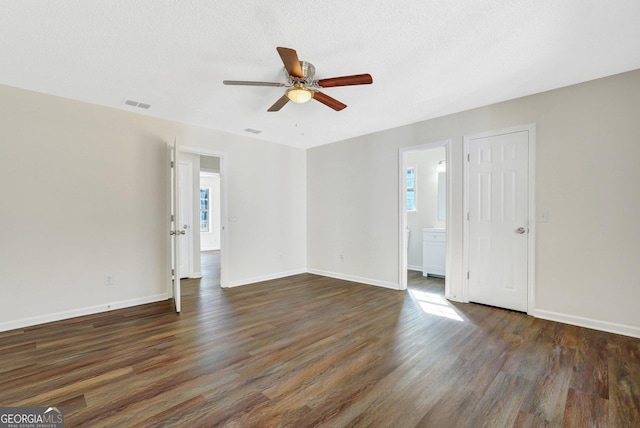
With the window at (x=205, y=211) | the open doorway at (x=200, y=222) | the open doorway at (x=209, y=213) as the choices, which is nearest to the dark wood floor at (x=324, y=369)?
the open doorway at (x=200, y=222)

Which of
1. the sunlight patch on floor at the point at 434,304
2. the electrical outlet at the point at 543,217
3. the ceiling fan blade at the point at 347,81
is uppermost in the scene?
the ceiling fan blade at the point at 347,81

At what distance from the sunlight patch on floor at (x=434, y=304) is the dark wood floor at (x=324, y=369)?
0.04 m

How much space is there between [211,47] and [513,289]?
4.25 metres

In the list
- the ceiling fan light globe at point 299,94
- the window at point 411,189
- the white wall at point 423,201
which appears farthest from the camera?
the window at point 411,189

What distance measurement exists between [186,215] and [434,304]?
4677 mm

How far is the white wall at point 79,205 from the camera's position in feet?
10.1

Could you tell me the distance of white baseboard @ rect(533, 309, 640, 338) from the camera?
2.78m

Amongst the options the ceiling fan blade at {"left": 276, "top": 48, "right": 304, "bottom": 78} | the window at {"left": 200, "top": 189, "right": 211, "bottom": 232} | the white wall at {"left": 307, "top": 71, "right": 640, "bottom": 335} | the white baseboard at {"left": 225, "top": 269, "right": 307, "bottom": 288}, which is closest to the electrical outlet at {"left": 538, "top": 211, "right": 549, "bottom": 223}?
the white wall at {"left": 307, "top": 71, "right": 640, "bottom": 335}

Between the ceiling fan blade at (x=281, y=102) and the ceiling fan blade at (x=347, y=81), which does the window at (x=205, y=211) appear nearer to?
the ceiling fan blade at (x=281, y=102)

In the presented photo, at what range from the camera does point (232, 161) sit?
4.91 m

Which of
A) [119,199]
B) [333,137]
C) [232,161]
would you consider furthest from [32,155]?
[333,137]

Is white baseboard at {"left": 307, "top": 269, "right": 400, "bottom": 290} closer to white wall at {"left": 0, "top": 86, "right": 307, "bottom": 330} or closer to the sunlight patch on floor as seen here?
the sunlight patch on floor

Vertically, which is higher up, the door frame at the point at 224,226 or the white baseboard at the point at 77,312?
the door frame at the point at 224,226

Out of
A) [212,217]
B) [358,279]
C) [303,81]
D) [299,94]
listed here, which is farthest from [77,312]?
[212,217]
